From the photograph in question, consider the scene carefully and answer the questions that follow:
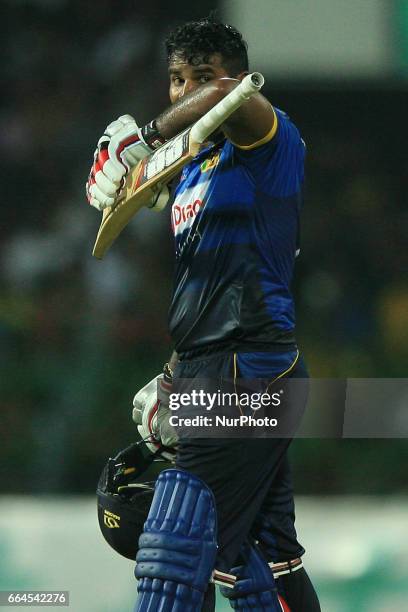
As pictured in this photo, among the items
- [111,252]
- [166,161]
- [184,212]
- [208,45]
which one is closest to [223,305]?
[184,212]

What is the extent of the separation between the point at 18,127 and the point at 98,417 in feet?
Result: 4.76

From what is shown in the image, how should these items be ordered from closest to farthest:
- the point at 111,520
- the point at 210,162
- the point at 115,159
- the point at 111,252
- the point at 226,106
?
the point at 226,106 < the point at 115,159 < the point at 210,162 < the point at 111,520 < the point at 111,252

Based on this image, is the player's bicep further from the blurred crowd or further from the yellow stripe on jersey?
the blurred crowd

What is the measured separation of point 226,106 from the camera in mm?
2027

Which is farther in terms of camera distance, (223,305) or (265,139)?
(223,305)

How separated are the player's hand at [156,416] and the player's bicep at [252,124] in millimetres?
683

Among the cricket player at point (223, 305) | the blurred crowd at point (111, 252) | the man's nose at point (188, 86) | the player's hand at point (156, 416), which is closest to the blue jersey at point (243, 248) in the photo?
the cricket player at point (223, 305)

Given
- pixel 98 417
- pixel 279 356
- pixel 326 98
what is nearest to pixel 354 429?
pixel 98 417

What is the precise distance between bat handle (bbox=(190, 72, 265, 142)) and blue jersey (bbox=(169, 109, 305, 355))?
0.23 meters

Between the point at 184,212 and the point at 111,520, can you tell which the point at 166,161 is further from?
the point at 111,520

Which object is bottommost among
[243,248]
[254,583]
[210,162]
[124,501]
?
[254,583]

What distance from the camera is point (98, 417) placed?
15.4ft

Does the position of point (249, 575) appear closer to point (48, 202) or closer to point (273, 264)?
point (273, 264)

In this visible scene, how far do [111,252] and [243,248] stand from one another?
103 inches
